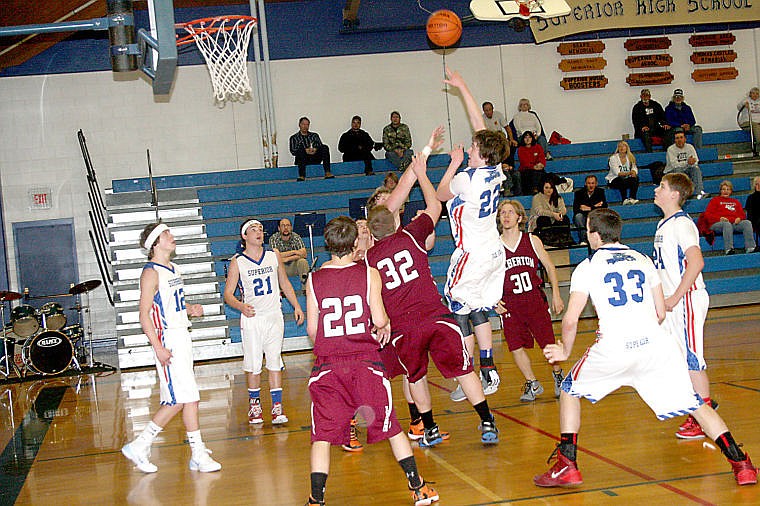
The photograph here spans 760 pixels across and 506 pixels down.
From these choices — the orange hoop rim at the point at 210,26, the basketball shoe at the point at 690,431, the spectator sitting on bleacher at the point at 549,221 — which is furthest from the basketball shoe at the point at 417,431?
the spectator sitting on bleacher at the point at 549,221

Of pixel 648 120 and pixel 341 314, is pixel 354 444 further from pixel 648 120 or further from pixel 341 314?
pixel 648 120

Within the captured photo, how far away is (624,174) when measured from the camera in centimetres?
1670

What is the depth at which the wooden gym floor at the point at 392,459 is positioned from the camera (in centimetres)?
498

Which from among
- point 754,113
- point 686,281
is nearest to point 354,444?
point 686,281

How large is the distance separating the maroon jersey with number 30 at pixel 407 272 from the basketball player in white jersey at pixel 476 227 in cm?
68

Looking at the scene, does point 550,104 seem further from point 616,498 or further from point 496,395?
point 616,498

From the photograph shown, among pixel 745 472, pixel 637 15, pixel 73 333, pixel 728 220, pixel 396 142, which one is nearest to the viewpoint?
pixel 745 472

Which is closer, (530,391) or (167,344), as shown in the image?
(167,344)

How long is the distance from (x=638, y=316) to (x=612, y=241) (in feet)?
1.55

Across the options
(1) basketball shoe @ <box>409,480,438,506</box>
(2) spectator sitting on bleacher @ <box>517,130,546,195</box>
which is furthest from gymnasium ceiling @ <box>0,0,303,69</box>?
(1) basketball shoe @ <box>409,480,438,506</box>

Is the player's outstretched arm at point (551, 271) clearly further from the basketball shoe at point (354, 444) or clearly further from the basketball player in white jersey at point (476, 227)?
the basketball shoe at point (354, 444)

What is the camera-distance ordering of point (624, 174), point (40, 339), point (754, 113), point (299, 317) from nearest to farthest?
point (299, 317), point (40, 339), point (624, 174), point (754, 113)

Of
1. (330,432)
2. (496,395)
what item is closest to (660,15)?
(496,395)

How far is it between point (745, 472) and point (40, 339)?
10229mm
